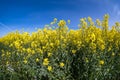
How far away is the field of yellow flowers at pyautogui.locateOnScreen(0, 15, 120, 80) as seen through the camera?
547 cm

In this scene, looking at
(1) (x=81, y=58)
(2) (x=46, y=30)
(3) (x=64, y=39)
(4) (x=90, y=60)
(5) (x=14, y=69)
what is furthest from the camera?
(2) (x=46, y=30)

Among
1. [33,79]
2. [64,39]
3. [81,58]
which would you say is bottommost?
[33,79]

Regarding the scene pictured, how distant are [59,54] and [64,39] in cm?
48

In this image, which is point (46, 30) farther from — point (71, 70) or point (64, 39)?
point (71, 70)

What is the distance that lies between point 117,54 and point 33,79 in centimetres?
185

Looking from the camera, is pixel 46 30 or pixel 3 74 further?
pixel 46 30

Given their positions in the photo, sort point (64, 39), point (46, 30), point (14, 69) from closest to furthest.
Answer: point (64, 39), point (14, 69), point (46, 30)

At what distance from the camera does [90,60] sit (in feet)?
17.8

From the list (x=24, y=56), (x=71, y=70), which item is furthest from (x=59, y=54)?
(x=24, y=56)

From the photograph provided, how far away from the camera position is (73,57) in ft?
19.7

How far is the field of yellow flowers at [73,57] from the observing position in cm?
547

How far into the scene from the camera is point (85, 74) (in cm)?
551

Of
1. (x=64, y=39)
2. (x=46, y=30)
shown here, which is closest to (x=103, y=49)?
(x=64, y=39)

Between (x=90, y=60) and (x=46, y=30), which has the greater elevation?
(x=46, y=30)
